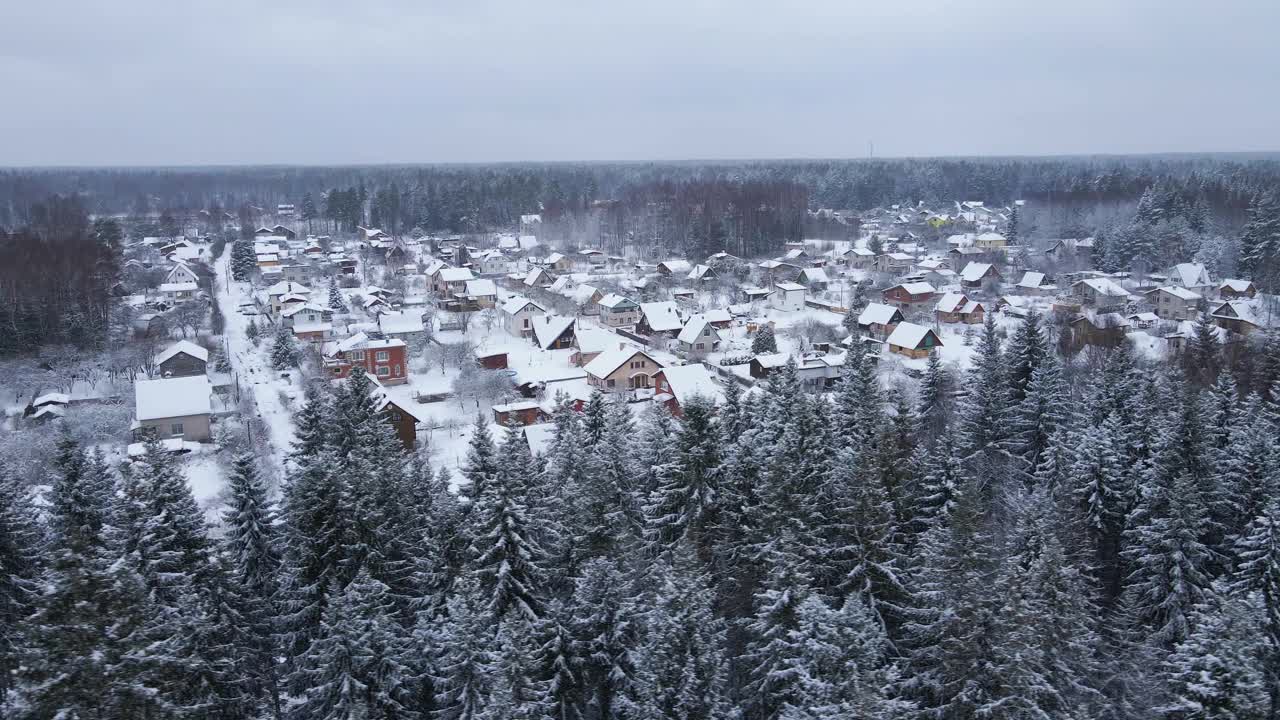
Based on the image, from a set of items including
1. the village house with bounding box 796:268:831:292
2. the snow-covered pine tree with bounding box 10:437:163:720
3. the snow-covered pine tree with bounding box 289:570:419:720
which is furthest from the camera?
the village house with bounding box 796:268:831:292

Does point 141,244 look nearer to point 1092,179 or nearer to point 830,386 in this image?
point 830,386

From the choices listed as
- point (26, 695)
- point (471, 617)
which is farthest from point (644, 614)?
point (26, 695)

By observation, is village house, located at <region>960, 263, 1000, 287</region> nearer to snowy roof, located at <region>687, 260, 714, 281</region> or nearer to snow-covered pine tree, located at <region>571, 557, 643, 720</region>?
snowy roof, located at <region>687, 260, 714, 281</region>

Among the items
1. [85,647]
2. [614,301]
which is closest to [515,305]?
[614,301]

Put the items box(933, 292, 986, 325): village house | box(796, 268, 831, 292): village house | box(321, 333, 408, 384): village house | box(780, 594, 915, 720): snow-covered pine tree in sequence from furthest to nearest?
1. box(796, 268, 831, 292): village house
2. box(933, 292, 986, 325): village house
3. box(321, 333, 408, 384): village house
4. box(780, 594, 915, 720): snow-covered pine tree

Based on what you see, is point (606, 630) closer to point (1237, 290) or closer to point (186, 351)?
point (186, 351)

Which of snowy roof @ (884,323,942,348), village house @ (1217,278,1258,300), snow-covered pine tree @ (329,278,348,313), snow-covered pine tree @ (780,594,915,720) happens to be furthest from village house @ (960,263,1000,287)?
snow-covered pine tree @ (780,594,915,720)

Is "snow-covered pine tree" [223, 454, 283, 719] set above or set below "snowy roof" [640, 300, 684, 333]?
below
